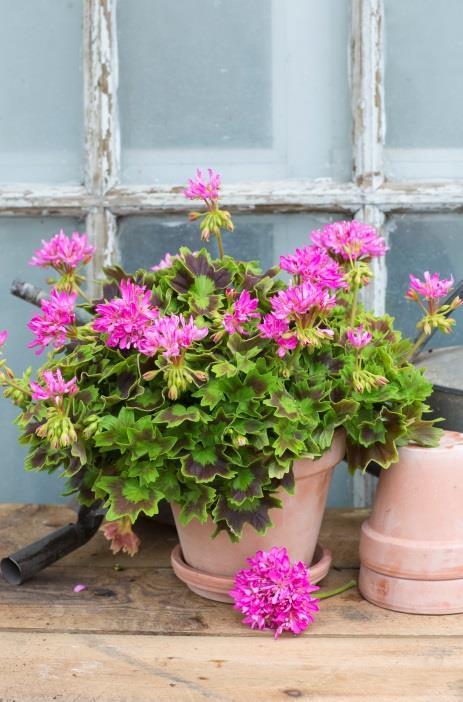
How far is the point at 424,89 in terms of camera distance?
4.96 ft

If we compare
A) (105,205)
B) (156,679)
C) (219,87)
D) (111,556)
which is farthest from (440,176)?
(156,679)

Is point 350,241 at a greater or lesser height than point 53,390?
greater

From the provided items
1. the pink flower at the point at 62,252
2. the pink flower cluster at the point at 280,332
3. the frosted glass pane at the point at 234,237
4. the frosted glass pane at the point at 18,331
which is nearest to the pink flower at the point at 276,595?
the pink flower cluster at the point at 280,332

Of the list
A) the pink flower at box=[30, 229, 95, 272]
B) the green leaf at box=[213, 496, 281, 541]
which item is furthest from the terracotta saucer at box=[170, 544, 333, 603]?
the pink flower at box=[30, 229, 95, 272]

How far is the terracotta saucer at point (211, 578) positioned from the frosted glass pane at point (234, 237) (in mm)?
442

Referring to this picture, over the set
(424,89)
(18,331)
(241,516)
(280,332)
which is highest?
(424,89)

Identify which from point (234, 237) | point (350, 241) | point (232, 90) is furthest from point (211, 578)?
point (232, 90)

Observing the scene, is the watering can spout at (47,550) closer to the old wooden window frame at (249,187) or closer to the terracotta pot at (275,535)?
the terracotta pot at (275,535)

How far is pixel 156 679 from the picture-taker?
0.90m

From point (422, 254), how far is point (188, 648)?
2.84 ft

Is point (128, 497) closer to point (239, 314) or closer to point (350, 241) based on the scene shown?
point (239, 314)

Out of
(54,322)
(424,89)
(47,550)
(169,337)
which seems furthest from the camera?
(424,89)

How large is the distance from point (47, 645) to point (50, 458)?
0.23 meters

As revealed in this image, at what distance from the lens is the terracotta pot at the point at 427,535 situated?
1.04 metres
